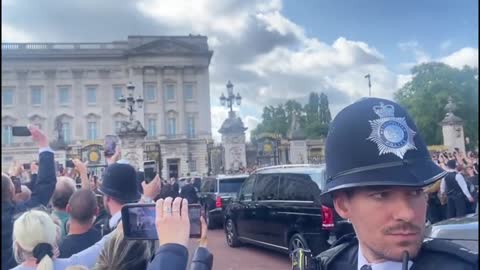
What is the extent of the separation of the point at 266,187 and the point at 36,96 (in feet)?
160

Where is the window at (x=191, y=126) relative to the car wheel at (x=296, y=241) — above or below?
above

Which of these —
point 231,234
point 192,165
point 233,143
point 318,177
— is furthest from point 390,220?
point 192,165

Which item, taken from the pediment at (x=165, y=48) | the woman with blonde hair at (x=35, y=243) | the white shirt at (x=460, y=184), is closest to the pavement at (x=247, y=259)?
the white shirt at (x=460, y=184)

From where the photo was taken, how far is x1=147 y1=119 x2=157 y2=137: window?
5544 centimetres

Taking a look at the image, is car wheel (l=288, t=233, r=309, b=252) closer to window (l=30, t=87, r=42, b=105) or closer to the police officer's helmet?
the police officer's helmet

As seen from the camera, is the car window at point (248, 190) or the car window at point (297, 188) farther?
the car window at point (248, 190)

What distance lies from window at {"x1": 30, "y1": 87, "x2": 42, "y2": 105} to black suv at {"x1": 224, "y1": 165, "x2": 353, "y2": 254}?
152 ft

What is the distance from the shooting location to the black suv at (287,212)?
21.8 feet

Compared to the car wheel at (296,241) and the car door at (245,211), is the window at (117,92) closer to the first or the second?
the car door at (245,211)

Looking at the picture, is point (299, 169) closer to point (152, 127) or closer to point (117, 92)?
point (152, 127)

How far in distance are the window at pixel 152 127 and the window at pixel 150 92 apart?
254cm

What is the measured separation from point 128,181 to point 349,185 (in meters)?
2.40

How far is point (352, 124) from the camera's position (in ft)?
4.21

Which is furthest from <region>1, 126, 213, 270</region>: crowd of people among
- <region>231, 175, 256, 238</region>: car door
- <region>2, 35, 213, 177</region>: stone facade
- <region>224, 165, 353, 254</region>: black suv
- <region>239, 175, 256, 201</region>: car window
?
<region>2, 35, 213, 177</region>: stone facade
